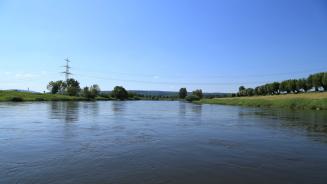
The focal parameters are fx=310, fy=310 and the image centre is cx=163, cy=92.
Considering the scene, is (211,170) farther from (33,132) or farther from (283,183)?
(33,132)

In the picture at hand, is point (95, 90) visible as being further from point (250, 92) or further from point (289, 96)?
point (289, 96)

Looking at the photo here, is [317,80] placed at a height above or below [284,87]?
above

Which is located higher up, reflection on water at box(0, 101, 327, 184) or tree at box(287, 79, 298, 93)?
tree at box(287, 79, 298, 93)

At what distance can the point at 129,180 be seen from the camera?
9.93m

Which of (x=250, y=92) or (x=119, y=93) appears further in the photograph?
(x=119, y=93)

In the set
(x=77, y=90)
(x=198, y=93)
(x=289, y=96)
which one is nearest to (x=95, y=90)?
(x=77, y=90)

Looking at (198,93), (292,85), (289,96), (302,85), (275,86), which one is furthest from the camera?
(198,93)

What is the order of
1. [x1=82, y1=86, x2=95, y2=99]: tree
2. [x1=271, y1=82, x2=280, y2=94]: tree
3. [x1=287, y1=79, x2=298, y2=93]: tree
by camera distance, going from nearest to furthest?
[x1=287, y1=79, x2=298, y2=93]: tree < [x1=271, y1=82, x2=280, y2=94]: tree < [x1=82, y1=86, x2=95, y2=99]: tree

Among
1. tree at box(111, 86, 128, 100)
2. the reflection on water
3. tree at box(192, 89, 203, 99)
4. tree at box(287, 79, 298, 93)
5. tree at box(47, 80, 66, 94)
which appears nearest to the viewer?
the reflection on water

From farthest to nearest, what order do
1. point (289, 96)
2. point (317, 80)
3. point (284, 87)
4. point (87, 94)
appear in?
point (87, 94)
point (284, 87)
point (317, 80)
point (289, 96)

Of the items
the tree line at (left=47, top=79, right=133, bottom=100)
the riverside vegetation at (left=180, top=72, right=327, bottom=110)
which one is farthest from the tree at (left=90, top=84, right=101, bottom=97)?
the riverside vegetation at (left=180, top=72, right=327, bottom=110)

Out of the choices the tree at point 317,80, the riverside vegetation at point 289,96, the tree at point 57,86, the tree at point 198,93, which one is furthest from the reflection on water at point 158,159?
the tree at point 198,93

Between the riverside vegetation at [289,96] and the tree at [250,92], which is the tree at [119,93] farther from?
the tree at [250,92]

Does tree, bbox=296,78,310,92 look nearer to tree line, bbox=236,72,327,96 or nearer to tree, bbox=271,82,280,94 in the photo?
tree line, bbox=236,72,327,96
